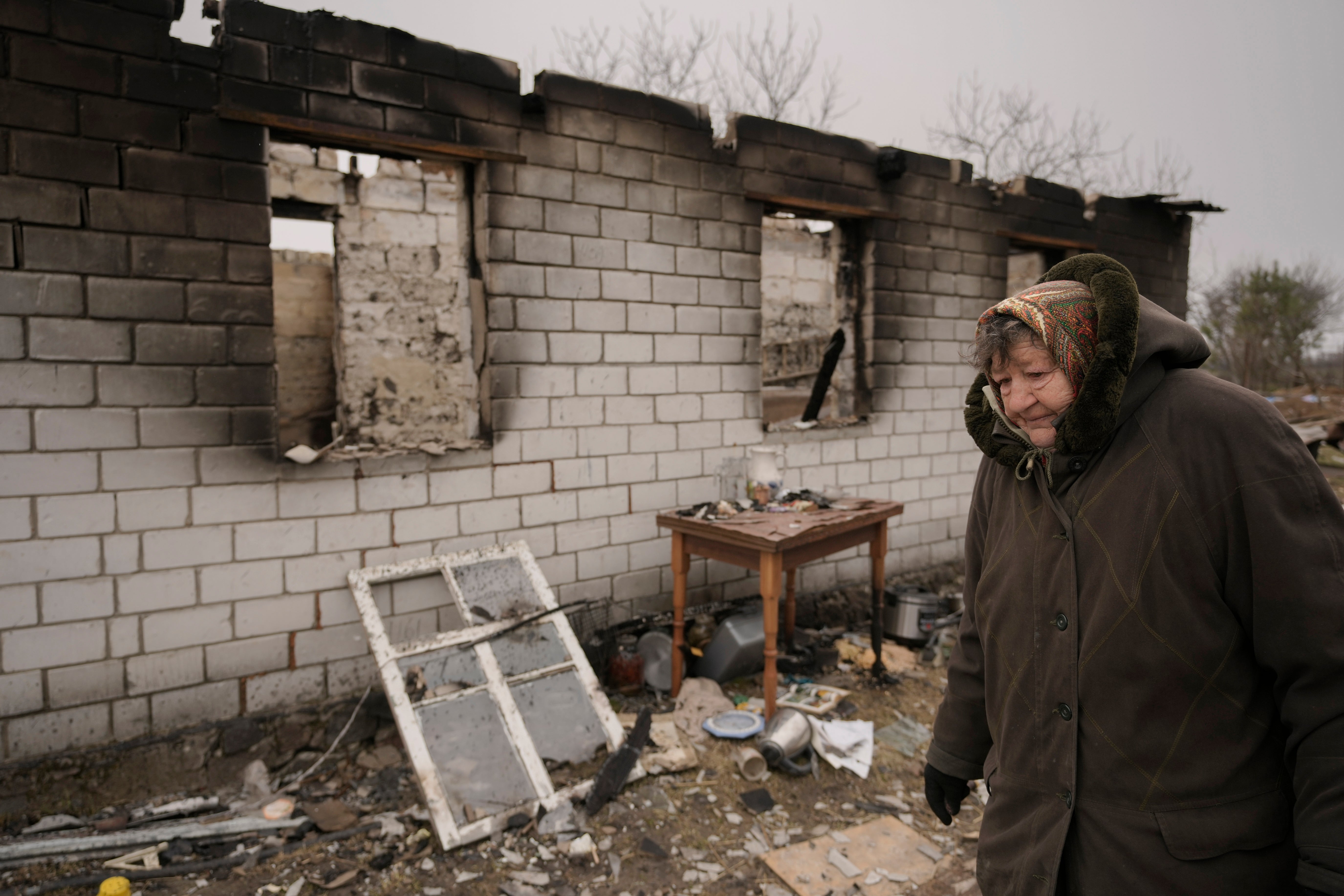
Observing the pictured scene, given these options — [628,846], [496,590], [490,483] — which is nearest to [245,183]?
[490,483]

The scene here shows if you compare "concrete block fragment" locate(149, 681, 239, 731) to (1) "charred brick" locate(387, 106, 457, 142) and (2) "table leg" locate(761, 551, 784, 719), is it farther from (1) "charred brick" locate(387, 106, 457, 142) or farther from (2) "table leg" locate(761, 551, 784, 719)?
(1) "charred brick" locate(387, 106, 457, 142)

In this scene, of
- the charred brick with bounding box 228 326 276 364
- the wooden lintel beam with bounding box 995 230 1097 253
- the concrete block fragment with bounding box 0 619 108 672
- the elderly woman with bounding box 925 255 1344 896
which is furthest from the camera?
the wooden lintel beam with bounding box 995 230 1097 253

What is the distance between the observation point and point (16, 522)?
9.47 feet

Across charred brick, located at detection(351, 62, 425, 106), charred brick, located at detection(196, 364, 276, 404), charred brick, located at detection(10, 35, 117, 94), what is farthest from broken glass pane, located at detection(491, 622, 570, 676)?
charred brick, located at detection(10, 35, 117, 94)

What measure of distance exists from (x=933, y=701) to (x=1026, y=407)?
3.15 m

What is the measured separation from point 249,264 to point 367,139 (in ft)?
2.65

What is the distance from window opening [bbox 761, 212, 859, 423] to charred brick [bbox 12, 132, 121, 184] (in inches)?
178

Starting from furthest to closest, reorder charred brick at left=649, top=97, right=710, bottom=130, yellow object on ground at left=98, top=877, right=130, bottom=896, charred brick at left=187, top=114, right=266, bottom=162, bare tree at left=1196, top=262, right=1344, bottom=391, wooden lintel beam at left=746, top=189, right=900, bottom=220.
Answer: bare tree at left=1196, top=262, right=1344, bottom=391
wooden lintel beam at left=746, top=189, right=900, bottom=220
charred brick at left=649, top=97, right=710, bottom=130
charred brick at left=187, top=114, right=266, bottom=162
yellow object on ground at left=98, top=877, right=130, bottom=896

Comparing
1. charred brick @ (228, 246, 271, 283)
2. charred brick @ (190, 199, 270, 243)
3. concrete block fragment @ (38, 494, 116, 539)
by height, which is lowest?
concrete block fragment @ (38, 494, 116, 539)

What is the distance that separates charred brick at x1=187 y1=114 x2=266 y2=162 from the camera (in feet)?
10.2

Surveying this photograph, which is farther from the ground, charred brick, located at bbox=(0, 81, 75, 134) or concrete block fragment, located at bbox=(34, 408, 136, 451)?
charred brick, located at bbox=(0, 81, 75, 134)

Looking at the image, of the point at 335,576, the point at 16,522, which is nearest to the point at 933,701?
the point at 335,576

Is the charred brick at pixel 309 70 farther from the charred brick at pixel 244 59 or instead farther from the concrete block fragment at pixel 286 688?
the concrete block fragment at pixel 286 688

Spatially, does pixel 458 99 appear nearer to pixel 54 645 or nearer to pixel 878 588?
pixel 54 645
